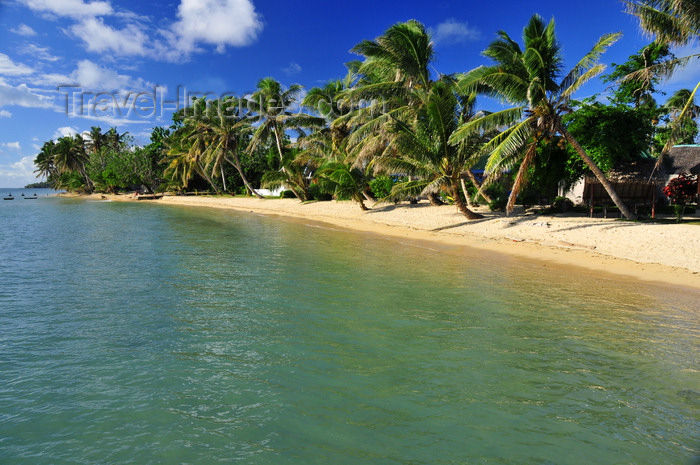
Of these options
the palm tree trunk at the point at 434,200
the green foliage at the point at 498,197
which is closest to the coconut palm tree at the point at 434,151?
the green foliage at the point at 498,197

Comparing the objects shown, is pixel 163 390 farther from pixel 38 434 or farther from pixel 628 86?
pixel 628 86

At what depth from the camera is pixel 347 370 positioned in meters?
4.51

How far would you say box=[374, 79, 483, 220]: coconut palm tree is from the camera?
17.2m

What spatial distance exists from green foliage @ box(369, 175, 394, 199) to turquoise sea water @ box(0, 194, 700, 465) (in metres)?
16.9

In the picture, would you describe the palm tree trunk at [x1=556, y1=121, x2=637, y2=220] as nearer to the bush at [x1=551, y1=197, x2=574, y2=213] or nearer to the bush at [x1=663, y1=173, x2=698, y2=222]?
the bush at [x1=551, y1=197, x2=574, y2=213]

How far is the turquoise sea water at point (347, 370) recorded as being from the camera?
324cm

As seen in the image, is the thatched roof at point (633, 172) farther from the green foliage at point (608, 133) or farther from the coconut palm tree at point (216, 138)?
the coconut palm tree at point (216, 138)

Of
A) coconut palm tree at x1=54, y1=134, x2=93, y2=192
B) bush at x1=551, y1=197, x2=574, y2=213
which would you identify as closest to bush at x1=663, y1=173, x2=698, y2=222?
bush at x1=551, y1=197, x2=574, y2=213

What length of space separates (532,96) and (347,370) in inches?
496

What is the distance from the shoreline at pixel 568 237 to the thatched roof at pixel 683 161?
8143mm

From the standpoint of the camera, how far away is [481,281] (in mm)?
8898

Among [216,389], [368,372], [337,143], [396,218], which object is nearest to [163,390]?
[216,389]

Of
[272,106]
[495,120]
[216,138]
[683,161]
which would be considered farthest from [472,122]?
[216,138]

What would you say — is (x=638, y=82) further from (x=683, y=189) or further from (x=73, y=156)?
(x=73, y=156)
